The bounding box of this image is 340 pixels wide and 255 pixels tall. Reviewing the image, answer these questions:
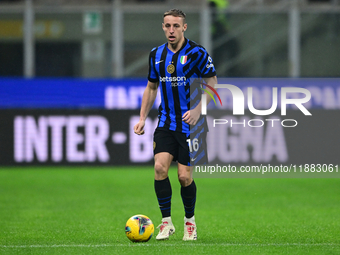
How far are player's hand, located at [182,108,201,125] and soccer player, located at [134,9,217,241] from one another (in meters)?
0.01

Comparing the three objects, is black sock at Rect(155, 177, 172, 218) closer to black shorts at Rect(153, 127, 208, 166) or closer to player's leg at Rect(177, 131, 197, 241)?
player's leg at Rect(177, 131, 197, 241)

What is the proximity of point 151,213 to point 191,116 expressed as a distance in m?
2.44

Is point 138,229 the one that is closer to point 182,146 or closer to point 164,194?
point 164,194

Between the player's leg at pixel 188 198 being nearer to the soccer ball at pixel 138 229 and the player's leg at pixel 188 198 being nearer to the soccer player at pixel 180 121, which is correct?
the soccer player at pixel 180 121

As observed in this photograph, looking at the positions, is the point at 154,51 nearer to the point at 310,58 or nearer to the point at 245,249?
the point at 245,249

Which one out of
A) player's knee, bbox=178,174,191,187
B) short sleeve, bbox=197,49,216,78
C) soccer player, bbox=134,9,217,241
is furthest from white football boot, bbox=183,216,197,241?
short sleeve, bbox=197,49,216,78

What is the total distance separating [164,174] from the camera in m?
5.29

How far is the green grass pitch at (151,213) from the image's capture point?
5020mm

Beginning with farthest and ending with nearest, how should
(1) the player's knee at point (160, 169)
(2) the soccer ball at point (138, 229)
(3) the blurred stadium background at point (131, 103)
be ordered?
(3) the blurred stadium background at point (131, 103), (1) the player's knee at point (160, 169), (2) the soccer ball at point (138, 229)

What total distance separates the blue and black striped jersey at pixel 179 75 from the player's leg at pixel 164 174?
140mm

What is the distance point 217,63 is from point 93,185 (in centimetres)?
535

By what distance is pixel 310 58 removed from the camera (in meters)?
14.3

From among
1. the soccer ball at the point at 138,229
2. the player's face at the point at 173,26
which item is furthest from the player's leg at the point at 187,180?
the player's face at the point at 173,26

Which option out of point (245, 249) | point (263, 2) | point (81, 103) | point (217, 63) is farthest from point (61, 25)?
point (245, 249)
